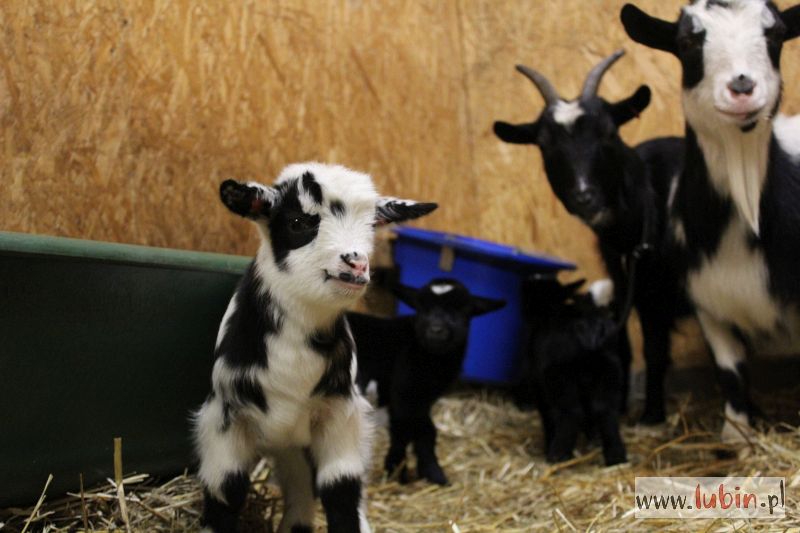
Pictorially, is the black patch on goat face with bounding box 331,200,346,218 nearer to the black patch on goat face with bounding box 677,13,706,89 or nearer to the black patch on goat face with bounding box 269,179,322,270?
the black patch on goat face with bounding box 269,179,322,270

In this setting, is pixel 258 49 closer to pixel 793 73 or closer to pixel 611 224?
pixel 611 224

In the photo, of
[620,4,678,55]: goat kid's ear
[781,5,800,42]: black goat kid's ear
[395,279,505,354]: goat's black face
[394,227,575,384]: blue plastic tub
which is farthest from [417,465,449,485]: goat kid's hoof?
[781,5,800,42]: black goat kid's ear

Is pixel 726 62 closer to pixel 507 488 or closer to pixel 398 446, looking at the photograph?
pixel 507 488

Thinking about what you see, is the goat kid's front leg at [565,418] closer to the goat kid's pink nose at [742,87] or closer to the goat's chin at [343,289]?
the goat kid's pink nose at [742,87]

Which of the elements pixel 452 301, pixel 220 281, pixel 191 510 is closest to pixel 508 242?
pixel 452 301

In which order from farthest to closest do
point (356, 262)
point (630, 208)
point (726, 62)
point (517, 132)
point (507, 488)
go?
point (517, 132)
point (630, 208)
point (507, 488)
point (726, 62)
point (356, 262)

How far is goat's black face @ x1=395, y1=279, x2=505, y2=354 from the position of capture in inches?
141

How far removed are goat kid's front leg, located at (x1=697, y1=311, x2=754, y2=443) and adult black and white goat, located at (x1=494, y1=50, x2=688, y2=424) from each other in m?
0.24

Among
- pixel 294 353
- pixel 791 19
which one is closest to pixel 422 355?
pixel 294 353

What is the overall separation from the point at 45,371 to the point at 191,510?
720mm

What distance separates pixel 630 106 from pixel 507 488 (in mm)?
1988

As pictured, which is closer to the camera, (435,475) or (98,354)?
(98,354)

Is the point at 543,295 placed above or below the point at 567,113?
below

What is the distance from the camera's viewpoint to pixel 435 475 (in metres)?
3.65
